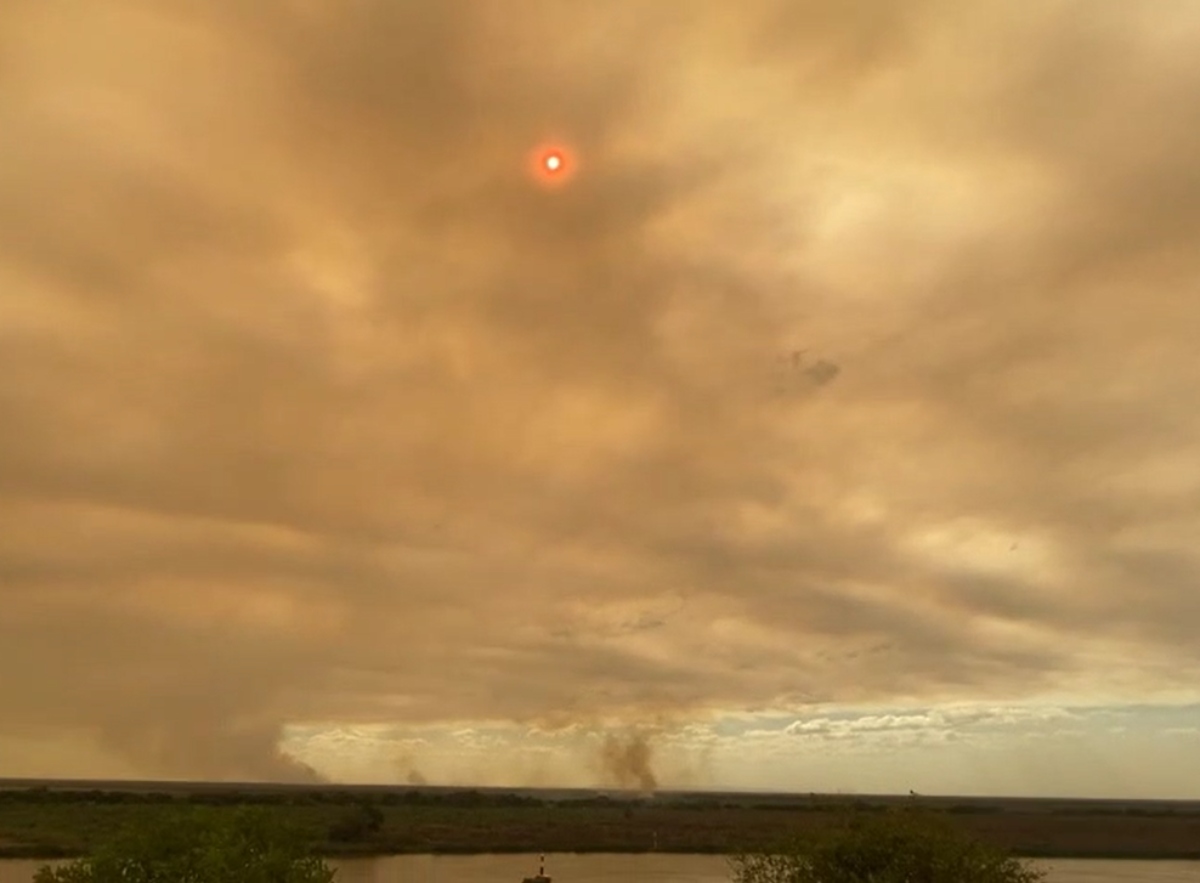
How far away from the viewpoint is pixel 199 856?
963 inches

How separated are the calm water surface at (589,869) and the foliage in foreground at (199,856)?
1969 inches

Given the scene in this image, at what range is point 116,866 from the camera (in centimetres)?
2444

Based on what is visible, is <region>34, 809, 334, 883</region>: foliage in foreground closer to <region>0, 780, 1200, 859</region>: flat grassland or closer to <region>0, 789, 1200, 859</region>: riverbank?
<region>0, 780, 1200, 859</region>: flat grassland

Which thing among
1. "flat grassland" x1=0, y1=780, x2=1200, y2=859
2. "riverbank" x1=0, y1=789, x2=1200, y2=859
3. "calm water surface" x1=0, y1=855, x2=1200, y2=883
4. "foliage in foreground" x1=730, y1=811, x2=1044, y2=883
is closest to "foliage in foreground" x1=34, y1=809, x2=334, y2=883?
"foliage in foreground" x1=730, y1=811, x2=1044, y2=883

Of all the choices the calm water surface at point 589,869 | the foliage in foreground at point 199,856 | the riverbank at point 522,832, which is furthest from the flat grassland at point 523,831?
the foliage in foreground at point 199,856

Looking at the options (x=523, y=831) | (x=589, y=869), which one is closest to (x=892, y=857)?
(x=589, y=869)

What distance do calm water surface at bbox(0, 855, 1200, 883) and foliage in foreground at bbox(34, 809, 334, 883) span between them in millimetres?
50012

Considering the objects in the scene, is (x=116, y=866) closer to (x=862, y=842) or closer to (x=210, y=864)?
(x=210, y=864)

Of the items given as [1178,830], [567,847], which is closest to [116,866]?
[567,847]

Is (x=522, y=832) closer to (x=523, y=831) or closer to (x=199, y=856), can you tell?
(x=523, y=831)

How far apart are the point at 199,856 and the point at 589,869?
64754mm

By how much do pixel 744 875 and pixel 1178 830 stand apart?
149 metres

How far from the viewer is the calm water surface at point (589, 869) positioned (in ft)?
248

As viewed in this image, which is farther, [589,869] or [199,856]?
[589,869]
